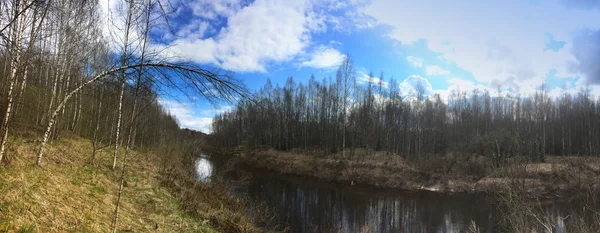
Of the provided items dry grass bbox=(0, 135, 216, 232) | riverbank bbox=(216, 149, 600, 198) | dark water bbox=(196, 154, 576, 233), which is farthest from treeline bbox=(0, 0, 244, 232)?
riverbank bbox=(216, 149, 600, 198)

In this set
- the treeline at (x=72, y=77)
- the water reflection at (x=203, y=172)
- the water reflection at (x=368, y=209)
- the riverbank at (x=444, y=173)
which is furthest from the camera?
the riverbank at (x=444, y=173)

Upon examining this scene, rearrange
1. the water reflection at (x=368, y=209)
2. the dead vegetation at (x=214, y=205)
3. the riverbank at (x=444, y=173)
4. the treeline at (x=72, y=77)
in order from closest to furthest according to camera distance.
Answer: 1. the treeline at (x=72, y=77)
2. the dead vegetation at (x=214, y=205)
3. the water reflection at (x=368, y=209)
4. the riverbank at (x=444, y=173)

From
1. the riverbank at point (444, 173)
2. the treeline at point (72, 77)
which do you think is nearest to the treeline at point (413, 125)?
the riverbank at point (444, 173)

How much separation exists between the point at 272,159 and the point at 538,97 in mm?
54050

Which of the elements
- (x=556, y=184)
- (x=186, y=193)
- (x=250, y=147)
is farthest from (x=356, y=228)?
(x=250, y=147)

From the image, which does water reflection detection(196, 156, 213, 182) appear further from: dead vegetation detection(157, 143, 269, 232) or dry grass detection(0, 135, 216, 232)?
dry grass detection(0, 135, 216, 232)

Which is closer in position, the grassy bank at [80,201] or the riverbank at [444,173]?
the grassy bank at [80,201]

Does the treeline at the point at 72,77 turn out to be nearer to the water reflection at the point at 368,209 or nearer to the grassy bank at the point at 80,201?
the grassy bank at the point at 80,201

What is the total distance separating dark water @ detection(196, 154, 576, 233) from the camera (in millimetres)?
15758

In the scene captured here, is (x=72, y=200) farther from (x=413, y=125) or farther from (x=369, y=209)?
(x=413, y=125)

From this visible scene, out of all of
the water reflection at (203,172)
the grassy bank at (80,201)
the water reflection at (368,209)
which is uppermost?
the grassy bank at (80,201)

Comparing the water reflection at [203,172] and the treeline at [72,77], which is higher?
the treeline at [72,77]

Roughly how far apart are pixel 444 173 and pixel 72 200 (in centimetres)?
3333

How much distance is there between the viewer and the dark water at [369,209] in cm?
1576
